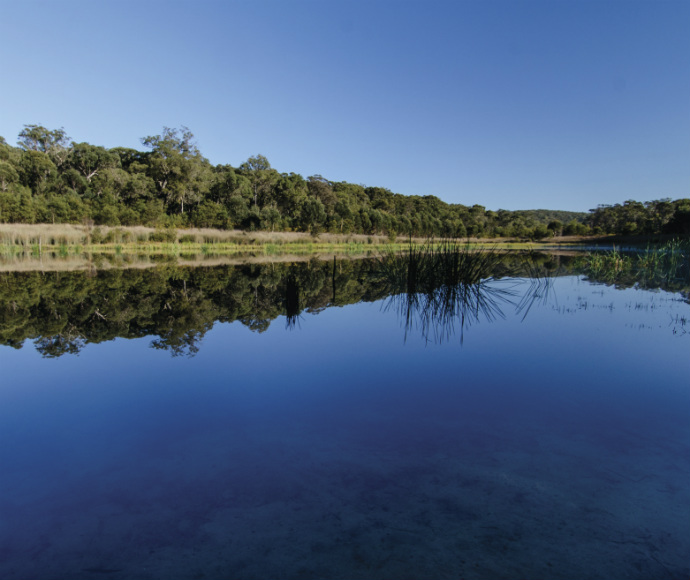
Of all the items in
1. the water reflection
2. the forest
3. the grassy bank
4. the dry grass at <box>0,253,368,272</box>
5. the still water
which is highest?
the forest

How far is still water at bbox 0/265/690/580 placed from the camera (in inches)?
66.3

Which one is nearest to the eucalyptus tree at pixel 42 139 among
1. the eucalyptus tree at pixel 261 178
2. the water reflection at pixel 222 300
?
the eucalyptus tree at pixel 261 178

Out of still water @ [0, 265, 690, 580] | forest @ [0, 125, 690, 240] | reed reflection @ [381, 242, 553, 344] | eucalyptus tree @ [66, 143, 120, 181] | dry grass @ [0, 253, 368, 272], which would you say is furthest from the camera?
eucalyptus tree @ [66, 143, 120, 181]

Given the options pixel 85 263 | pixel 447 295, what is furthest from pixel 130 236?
pixel 447 295

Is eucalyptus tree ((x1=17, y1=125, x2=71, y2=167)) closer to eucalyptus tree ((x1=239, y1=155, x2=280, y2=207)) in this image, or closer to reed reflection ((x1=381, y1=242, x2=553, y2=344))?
eucalyptus tree ((x1=239, y1=155, x2=280, y2=207))

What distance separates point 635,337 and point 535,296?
12.8 feet

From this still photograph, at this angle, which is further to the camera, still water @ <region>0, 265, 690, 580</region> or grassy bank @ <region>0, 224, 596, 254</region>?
grassy bank @ <region>0, 224, 596, 254</region>

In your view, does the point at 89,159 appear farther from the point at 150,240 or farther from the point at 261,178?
the point at 150,240

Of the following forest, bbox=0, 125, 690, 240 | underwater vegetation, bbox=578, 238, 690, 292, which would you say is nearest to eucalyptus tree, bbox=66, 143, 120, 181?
forest, bbox=0, 125, 690, 240

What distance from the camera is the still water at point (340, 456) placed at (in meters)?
1.68

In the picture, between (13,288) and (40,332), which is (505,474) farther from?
(13,288)

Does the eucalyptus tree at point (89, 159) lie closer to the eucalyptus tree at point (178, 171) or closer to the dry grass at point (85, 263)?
the eucalyptus tree at point (178, 171)

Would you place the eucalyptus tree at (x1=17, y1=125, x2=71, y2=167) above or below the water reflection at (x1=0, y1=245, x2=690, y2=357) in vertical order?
above

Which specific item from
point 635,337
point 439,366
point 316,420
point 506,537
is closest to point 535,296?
point 635,337
